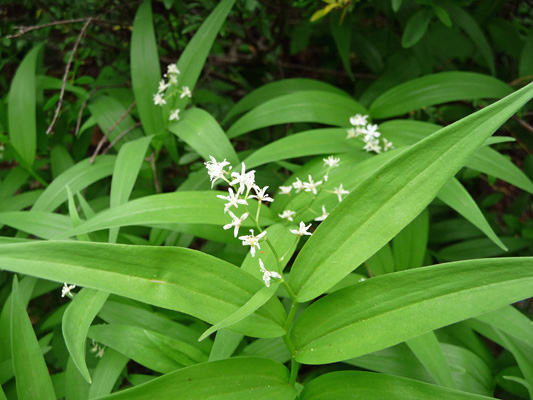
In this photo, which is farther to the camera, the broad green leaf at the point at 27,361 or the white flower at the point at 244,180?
the broad green leaf at the point at 27,361

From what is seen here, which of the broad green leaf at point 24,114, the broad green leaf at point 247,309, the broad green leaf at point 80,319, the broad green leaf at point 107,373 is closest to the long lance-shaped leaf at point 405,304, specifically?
the broad green leaf at point 247,309

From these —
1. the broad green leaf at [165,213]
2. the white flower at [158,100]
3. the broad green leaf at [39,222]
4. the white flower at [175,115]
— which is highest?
the white flower at [158,100]

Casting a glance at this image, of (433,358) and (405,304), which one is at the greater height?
(405,304)

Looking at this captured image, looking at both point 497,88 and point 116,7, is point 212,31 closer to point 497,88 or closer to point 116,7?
point 116,7

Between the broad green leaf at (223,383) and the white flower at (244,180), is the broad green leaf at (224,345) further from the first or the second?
the white flower at (244,180)

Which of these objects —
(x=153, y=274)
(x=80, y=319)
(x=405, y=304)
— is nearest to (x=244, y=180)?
(x=153, y=274)

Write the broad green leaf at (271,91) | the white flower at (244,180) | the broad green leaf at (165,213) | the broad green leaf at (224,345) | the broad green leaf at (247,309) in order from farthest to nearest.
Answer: the broad green leaf at (271,91), the broad green leaf at (165,213), the broad green leaf at (224,345), the white flower at (244,180), the broad green leaf at (247,309)

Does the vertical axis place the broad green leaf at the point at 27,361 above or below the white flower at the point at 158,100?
below

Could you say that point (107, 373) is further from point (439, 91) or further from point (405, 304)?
point (439, 91)
